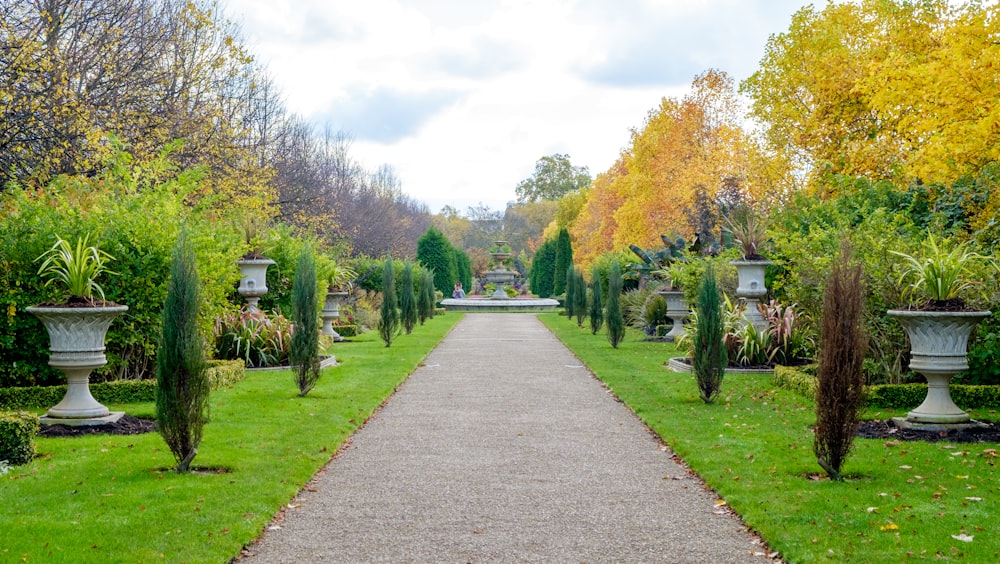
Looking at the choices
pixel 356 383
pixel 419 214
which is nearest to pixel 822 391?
pixel 356 383

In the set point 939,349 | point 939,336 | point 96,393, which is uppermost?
point 939,336

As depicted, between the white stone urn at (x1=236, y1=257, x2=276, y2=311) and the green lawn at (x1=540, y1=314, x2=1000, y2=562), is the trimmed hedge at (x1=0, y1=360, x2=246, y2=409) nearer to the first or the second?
the white stone urn at (x1=236, y1=257, x2=276, y2=311)

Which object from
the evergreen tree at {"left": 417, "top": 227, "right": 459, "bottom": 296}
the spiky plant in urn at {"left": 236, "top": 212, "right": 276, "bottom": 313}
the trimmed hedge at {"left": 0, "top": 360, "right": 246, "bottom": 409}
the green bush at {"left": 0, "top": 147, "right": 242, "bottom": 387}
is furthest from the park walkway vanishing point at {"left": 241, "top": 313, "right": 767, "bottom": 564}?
the evergreen tree at {"left": 417, "top": 227, "right": 459, "bottom": 296}

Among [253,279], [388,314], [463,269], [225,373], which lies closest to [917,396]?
[225,373]

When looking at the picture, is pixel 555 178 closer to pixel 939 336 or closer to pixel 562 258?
pixel 562 258

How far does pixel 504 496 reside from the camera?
19.9ft

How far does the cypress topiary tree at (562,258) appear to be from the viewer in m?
47.6

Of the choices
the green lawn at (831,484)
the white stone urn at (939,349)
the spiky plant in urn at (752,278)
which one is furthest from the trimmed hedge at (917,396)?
the spiky plant in urn at (752,278)

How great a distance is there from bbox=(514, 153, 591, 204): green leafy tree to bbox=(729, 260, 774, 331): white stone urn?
69.9m

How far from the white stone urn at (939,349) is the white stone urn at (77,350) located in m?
7.58

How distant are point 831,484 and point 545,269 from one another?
46.6m

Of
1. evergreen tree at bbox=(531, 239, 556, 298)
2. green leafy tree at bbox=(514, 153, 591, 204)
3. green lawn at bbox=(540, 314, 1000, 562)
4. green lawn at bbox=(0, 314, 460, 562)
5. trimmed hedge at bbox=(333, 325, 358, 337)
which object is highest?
green leafy tree at bbox=(514, 153, 591, 204)

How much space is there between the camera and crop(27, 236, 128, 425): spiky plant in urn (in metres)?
8.14

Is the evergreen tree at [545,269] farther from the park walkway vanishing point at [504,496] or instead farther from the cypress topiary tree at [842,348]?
the cypress topiary tree at [842,348]
